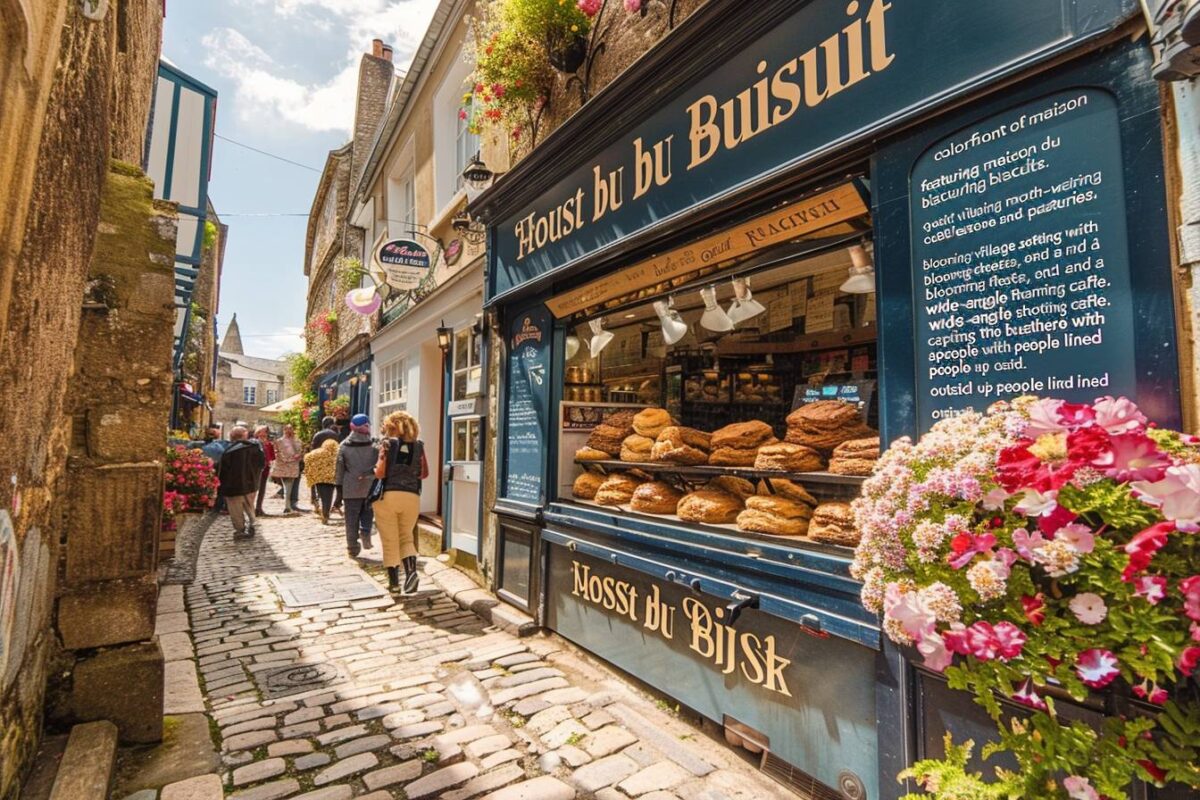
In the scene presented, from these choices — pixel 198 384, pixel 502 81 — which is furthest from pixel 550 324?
pixel 198 384

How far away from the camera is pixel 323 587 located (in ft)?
21.3

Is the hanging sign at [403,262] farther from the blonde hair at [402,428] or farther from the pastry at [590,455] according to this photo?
the pastry at [590,455]

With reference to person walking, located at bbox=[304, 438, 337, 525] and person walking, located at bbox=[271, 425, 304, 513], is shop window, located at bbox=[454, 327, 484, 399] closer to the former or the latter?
person walking, located at bbox=[304, 438, 337, 525]

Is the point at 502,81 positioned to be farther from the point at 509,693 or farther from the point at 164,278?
the point at 509,693

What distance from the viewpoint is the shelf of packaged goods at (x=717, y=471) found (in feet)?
9.77

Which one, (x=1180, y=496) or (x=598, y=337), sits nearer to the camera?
(x=1180, y=496)

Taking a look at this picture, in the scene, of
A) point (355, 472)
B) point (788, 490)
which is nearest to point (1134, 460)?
point (788, 490)

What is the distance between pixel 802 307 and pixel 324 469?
8.72 m

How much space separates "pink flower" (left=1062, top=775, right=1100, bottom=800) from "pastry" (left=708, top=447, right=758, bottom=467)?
2290mm

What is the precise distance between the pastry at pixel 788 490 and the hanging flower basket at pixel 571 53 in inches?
152

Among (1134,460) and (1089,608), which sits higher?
(1134,460)

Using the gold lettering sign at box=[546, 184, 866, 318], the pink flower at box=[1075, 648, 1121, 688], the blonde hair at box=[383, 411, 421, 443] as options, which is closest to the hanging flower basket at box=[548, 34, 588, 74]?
the gold lettering sign at box=[546, 184, 866, 318]

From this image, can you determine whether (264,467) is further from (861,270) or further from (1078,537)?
(1078,537)

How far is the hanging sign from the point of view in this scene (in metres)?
8.90
